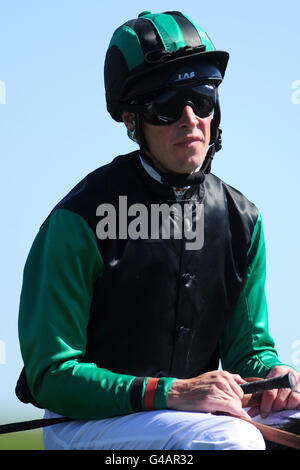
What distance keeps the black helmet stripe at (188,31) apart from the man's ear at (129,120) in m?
0.52

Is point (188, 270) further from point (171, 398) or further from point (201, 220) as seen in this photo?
point (171, 398)

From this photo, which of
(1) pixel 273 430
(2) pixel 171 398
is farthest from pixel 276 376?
(2) pixel 171 398

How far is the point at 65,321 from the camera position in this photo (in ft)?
17.6

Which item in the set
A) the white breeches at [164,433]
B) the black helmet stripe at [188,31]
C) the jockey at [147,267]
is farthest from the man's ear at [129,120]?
the white breeches at [164,433]

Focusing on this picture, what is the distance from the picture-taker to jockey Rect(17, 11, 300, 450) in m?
5.30

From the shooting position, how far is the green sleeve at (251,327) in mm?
6027

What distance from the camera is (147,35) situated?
5.78 m

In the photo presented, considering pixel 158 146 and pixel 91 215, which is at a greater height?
pixel 158 146

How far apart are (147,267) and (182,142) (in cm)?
72

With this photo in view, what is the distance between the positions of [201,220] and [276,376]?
0.99 meters

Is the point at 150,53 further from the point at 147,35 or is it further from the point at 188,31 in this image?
the point at 188,31

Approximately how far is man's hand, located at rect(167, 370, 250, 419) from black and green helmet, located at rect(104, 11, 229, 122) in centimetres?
173

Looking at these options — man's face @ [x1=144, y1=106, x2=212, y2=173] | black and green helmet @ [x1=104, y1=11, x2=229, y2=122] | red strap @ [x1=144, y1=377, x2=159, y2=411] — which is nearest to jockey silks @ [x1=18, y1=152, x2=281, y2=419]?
red strap @ [x1=144, y1=377, x2=159, y2=411]
